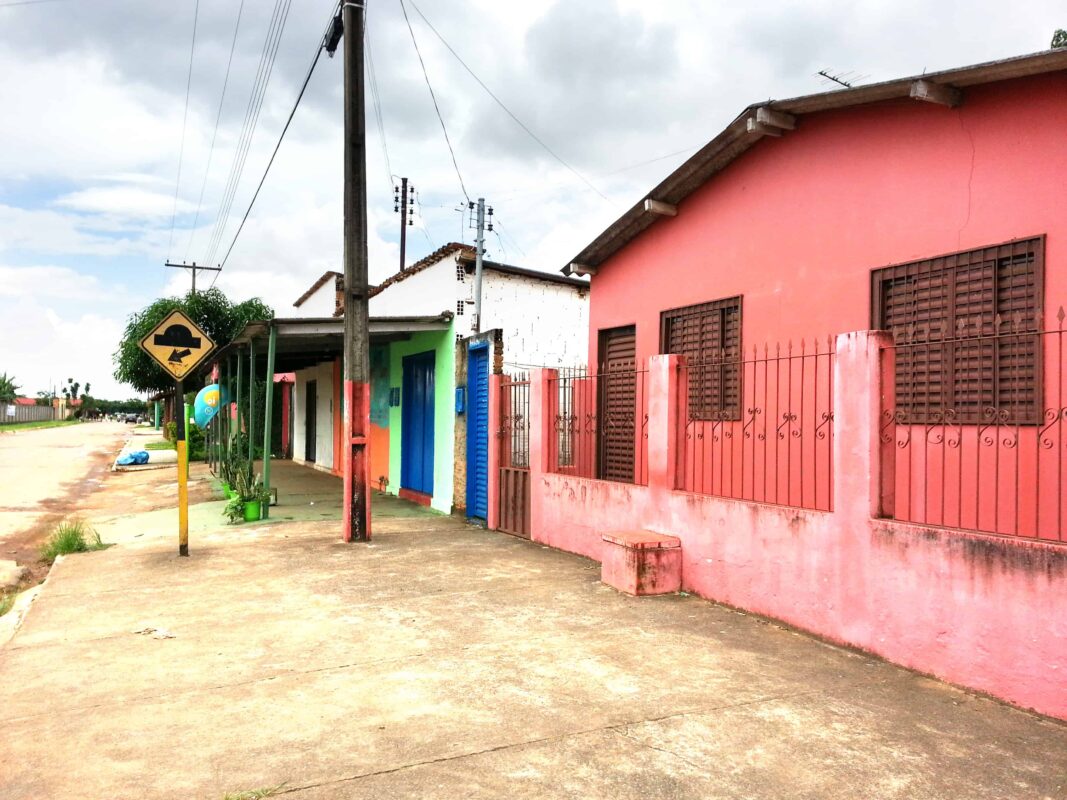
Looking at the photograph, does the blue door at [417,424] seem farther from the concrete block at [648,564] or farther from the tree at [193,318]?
the tree at [193,318]

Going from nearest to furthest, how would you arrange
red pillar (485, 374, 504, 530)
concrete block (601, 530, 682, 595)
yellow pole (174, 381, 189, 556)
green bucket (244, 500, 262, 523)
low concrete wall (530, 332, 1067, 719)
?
low concrete wall (530, 332, 1067, 719)
concrete block (601, 530, 682, 595)
yellow pole (174, 381, 189, 556)
red pillar (485, 374, 504, 530)
green bucket (244, 500, 262, 523)

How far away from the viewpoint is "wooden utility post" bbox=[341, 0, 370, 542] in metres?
9.11

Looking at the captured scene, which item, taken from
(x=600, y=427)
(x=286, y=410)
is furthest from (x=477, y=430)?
(x=286, y=410)

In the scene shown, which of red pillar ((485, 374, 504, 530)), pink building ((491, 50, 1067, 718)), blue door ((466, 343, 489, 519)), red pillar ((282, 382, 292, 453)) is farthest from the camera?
red pillar ((282, 382, 292, 453))

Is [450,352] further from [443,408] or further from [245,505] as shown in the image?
[245,505]

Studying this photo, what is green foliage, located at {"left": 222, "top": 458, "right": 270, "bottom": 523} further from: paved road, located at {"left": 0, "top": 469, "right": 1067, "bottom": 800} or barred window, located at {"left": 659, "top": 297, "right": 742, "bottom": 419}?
barred window, located at {"left": 659, "top": 297, "right": 742, "bottom": 419}

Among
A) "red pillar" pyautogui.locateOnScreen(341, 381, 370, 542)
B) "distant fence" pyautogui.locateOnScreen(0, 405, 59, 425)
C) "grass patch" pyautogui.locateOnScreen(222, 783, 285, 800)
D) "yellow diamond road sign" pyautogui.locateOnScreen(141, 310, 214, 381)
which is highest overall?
"yellow diamond road sign" pyautogui.locateOnScreen(141, 310, 214, 381)

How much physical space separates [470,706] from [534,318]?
8.41 metres

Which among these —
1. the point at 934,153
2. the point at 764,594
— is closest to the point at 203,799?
the point at 764,594

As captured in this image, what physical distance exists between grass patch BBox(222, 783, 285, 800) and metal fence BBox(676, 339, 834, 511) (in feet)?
13.7

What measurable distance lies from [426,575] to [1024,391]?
17.0ft

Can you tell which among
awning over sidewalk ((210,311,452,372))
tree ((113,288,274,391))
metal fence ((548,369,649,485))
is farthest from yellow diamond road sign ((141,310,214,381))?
tree ((113,288,274,391))

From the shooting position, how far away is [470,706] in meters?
4.02

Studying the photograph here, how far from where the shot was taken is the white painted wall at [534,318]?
451 inches
